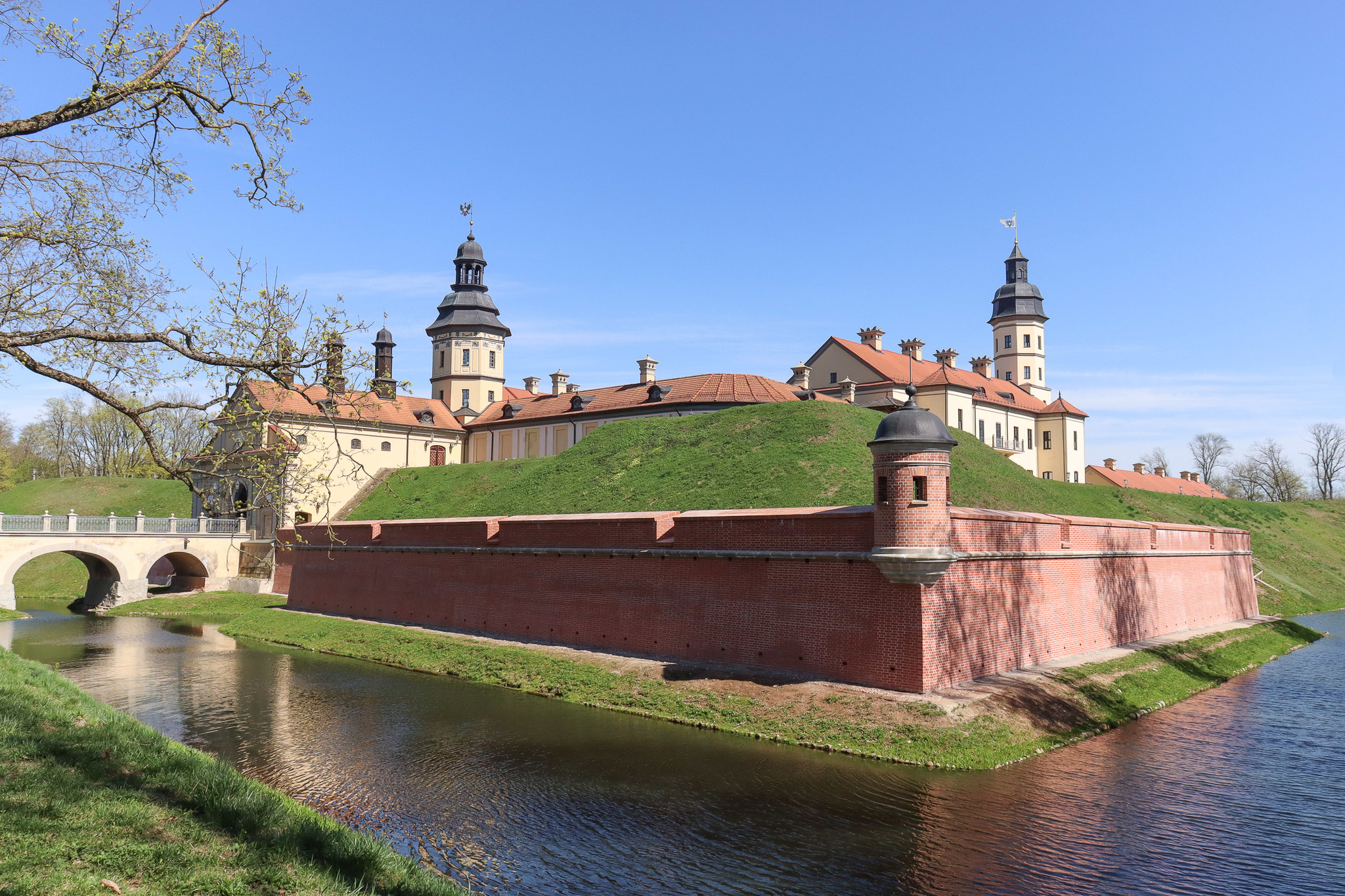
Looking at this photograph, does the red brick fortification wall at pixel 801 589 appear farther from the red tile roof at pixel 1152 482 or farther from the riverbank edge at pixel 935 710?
the red tile roof at pixel 1152 482

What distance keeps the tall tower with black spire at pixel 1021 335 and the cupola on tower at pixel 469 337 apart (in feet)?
→ 123

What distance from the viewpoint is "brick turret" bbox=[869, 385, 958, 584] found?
15391 millimetres

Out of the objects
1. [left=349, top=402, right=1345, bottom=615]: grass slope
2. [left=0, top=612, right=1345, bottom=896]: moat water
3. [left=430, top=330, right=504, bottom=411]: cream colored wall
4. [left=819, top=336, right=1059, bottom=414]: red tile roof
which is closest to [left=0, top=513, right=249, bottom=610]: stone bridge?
[left=349, top=402, right=1345, bottom=615]: grass slope

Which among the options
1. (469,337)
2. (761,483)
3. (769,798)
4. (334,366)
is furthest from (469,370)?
(334,366)

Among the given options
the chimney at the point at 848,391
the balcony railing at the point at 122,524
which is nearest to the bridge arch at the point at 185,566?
the balcony railing at the point at 122,524

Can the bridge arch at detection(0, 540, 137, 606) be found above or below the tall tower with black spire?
below

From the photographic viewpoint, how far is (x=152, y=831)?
707 centimetres

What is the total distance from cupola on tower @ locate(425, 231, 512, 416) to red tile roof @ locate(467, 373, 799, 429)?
6.26ft

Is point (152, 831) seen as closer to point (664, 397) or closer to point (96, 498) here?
point (664, 397)

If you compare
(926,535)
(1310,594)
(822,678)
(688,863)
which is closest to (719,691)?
(822,678)

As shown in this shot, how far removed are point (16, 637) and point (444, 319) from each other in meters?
35.7

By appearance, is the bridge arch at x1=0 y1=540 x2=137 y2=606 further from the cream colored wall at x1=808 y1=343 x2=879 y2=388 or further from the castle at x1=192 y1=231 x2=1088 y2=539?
the cream colored wall at x1=808 y1=343 x2=879 y2=388

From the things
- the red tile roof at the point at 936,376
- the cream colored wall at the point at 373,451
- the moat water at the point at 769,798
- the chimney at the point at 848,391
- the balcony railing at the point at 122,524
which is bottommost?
the moat water at the point at 769,798

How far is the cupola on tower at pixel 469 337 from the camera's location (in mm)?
60219
